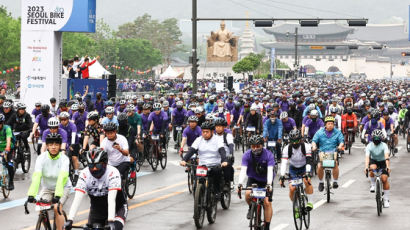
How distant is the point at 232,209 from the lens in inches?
582

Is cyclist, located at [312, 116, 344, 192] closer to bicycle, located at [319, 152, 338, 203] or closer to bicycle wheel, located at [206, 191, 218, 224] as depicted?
bicycle, located at [319, 152, 338, 203]

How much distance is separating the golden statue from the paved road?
146 m

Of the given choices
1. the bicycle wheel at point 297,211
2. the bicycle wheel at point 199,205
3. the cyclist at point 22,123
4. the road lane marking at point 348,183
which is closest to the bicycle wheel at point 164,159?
the cyclist at point 22,123

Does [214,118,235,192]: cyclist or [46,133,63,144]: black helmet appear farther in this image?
[214,118,235,192]: cyclist

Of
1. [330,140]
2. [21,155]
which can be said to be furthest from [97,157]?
[21,155]

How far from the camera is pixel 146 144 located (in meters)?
21.1

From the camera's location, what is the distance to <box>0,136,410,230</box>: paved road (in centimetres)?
1290

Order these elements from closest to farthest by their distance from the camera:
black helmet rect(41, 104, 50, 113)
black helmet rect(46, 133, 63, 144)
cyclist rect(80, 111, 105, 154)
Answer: black helmet rect(46, 133, 63, 144), cyclist rect(80, 111, 105, 154), black helmet rect(41, 104, 50, 113)

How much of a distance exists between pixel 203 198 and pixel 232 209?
2.35 metres

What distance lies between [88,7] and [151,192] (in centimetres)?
1812

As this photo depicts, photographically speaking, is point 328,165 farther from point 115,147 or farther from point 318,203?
point 115,147

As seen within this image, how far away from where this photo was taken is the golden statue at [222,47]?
16638cm

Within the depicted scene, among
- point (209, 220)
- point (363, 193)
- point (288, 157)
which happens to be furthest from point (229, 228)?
point (363, 193)

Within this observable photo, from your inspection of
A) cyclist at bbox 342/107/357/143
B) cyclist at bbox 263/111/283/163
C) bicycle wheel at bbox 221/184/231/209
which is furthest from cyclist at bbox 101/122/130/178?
cyclist at bbox 342/107/357/143
